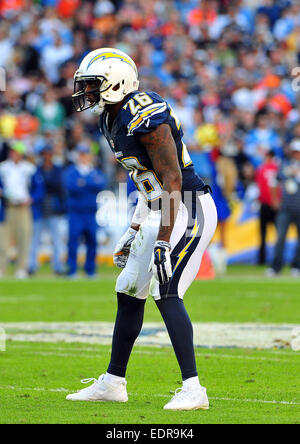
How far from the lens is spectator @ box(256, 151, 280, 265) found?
1548 centimetres

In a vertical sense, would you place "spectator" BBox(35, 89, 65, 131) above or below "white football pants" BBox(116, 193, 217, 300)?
above

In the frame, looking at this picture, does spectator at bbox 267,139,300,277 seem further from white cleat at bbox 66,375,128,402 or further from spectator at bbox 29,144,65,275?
white cleat at bbox 66,375,128,402

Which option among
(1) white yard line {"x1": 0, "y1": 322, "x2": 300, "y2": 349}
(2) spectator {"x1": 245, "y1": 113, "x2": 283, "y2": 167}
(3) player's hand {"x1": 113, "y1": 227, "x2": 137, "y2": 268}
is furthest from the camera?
(2) spectator {"x1": 245, "y1": 113, "x2": 283, "y2": 167}

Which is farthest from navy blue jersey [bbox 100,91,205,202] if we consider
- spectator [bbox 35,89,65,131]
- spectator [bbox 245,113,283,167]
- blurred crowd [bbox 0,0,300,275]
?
spectator [bbox 35,89,65,131]

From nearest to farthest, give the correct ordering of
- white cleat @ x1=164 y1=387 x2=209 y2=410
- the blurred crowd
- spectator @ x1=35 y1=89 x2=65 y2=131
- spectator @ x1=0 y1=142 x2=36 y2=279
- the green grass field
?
the green grass field < white cleat @ x1=164 y1=387 x2=209 y2=410 < spectator @ x1=0 y1=142 x2=36 y2=279 < the blurred crowd < spectator @ x1=35 y1=89 x2=65 y2=131

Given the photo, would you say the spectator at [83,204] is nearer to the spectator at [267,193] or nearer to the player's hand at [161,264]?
the spectator at [267,193]

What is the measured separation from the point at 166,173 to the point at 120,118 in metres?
0.43

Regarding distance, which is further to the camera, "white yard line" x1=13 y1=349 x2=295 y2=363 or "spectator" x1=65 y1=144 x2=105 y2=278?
"spectator" x1=65 y1=144 x2=105 y2=278

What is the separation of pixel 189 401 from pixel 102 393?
→ 1.94ft

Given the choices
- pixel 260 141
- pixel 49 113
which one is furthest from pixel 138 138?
→ pixel 49 113

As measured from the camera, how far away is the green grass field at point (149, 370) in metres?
4.57

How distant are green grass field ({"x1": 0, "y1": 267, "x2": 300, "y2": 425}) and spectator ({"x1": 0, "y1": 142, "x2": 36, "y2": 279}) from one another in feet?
9.86
